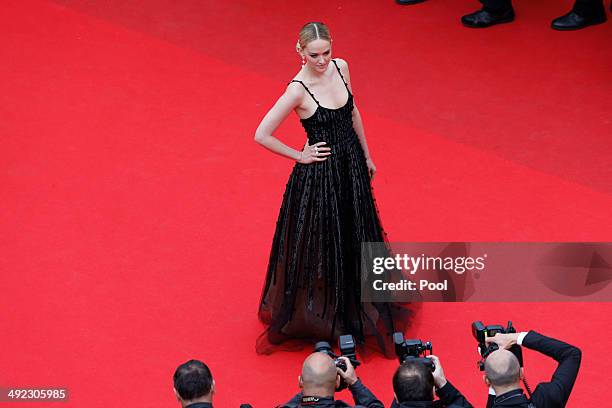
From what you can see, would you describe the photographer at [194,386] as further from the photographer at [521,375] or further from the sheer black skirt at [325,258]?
the sheer black skirt at [325,258]

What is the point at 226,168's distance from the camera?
692 cm

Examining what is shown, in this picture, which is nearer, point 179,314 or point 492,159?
point 179,314

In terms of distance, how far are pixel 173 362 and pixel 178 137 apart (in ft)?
6.91

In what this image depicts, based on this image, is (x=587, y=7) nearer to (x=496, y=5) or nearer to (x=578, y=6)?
(x=578, y=6)

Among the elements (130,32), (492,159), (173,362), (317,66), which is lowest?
(173,362)

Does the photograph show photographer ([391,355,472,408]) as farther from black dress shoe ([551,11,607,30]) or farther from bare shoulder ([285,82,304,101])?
black dress shoe ([551,11,607,30])

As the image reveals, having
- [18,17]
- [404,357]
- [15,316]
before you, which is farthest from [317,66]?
[18,17]

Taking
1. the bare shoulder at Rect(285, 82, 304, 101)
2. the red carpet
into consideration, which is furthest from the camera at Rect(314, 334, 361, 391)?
the bare shoulder at Rect(285, 82, 304, 101)

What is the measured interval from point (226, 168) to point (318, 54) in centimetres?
195

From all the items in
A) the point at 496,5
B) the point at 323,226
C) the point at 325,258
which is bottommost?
the point at 325,258

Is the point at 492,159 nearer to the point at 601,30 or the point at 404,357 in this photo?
the point at 601,30

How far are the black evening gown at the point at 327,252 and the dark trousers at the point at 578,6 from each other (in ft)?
10.3

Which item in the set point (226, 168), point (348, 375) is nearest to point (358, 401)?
point (348, 375)

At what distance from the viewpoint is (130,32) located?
334 inches
